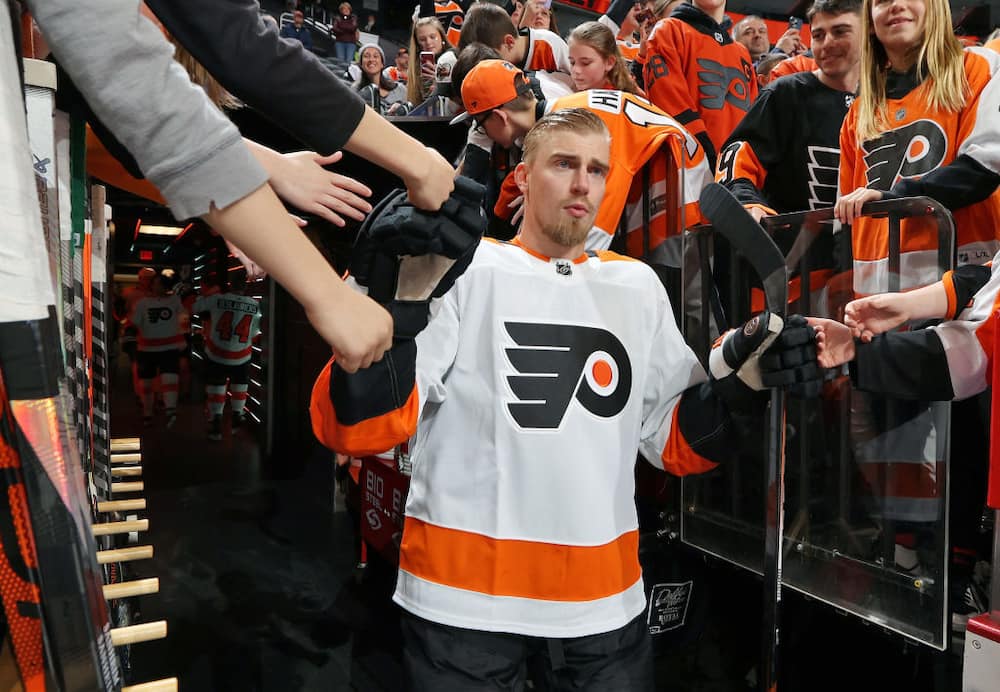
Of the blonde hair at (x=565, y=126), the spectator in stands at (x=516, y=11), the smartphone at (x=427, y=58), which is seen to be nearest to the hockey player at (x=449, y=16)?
the spectator in stands at (x=516, y=11)

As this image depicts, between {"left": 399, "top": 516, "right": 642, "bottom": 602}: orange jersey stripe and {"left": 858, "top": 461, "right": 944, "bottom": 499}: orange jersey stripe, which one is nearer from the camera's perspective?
{"left": 399, "top": 516, "right": 642, "bottom": 602}: orange jersey stripe

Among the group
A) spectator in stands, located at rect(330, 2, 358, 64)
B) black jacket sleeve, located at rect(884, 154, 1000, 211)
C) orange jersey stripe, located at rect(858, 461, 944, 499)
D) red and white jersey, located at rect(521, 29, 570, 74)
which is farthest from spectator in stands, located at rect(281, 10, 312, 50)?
orange jersey stripe, located at rect(858, 461, 944, 499)

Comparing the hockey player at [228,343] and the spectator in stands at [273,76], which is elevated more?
the spectator in stands at [273,76]

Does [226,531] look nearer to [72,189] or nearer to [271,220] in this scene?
[72,189]

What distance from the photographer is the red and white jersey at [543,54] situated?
13.4ft

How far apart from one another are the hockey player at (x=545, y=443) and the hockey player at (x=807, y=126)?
1285mm

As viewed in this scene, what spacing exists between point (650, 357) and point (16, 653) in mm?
1405

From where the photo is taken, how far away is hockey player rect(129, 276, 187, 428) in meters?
7.61

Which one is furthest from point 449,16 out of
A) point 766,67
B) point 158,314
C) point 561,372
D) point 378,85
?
point 561,372

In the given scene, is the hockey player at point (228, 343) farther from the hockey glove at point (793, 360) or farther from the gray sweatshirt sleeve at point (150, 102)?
the gray sweatshirt sleeve at point (150, 102)

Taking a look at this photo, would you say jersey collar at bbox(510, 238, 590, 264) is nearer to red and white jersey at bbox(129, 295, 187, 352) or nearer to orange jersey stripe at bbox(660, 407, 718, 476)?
orange jersey stripe at bbox(660, 407, 718, 476)

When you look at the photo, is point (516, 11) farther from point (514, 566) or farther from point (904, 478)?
point (514, 566)

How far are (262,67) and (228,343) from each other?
23.4ft

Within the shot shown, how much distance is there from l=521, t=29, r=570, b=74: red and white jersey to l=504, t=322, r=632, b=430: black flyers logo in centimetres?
264
